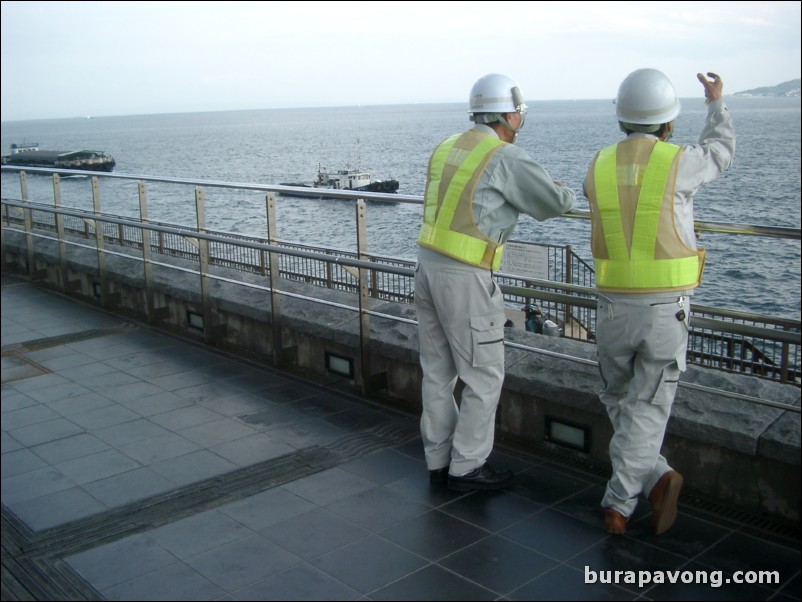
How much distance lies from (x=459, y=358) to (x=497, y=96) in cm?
127

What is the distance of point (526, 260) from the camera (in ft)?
16.2

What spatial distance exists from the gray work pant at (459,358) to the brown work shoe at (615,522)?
2.41 feet

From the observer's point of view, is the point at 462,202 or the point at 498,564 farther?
the point at 462,202

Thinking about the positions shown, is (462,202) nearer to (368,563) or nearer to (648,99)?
(648,99)

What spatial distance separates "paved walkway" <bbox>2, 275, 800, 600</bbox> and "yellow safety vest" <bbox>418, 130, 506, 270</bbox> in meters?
1.20

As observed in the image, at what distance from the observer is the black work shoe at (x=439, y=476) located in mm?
4543

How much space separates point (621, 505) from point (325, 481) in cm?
152

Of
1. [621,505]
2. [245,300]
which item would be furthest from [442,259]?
[245,300]

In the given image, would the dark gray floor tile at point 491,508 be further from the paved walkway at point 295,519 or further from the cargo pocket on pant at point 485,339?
the cargo pocket on pant at point 485,339

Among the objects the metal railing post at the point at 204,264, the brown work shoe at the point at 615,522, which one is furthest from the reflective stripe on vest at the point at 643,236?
the metal railing post at the point at 204,264

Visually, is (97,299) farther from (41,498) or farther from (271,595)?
(271,595)

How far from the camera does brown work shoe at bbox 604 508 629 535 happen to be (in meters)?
3.91

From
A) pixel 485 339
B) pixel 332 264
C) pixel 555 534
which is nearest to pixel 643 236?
pixel 485 339

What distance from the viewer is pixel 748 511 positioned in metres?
4.08
